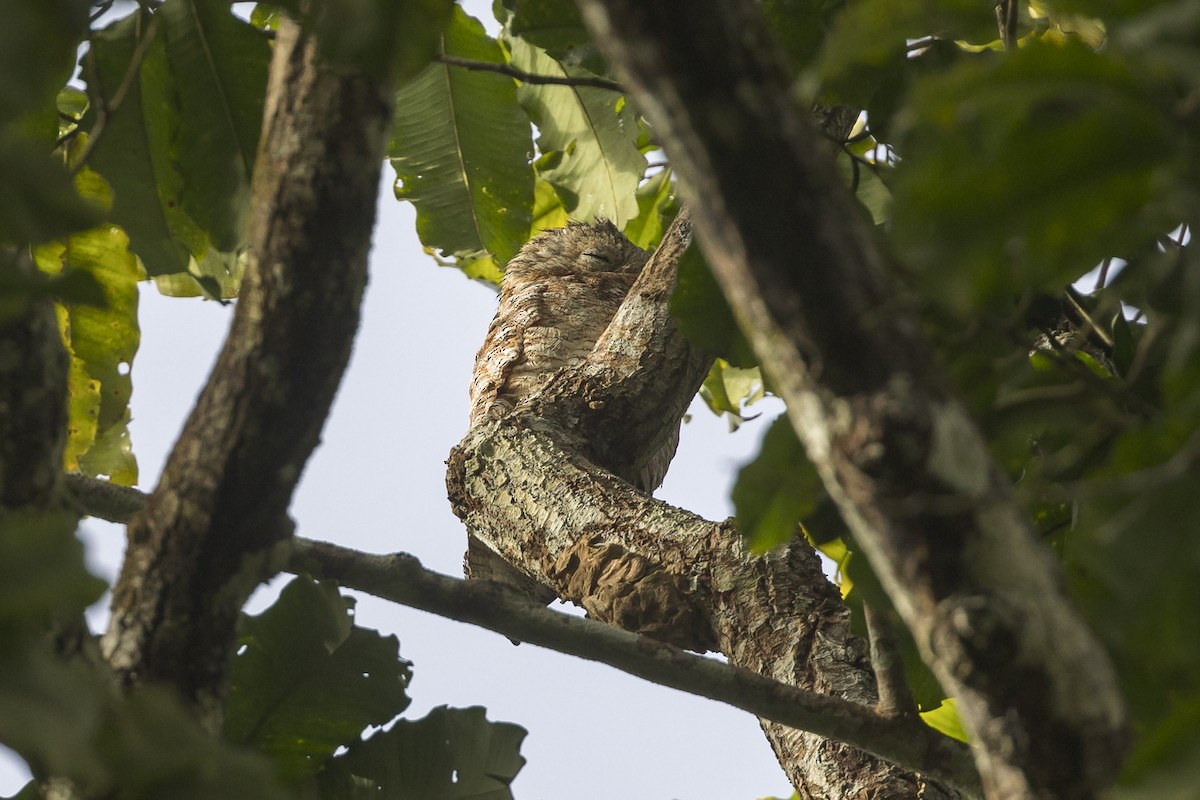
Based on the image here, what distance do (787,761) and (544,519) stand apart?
54 centimetres

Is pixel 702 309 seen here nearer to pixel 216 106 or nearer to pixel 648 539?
pixel 216 106

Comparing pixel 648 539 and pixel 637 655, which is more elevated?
pixel 648 539

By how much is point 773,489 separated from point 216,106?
0.69 metres

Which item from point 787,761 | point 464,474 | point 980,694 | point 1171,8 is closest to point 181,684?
point 980,694

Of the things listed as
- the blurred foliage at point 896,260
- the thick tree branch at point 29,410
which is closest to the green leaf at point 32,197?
the blurred foliage at point 896,260

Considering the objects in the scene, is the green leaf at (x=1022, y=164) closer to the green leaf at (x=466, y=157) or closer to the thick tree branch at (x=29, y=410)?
the thick tree branch at (x=29, y=410)

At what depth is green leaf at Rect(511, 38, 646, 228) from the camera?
6.28 feet

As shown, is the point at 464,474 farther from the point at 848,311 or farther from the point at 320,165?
the point at 848,311

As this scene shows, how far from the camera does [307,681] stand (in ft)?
3.35

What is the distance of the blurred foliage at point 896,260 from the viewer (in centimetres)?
45


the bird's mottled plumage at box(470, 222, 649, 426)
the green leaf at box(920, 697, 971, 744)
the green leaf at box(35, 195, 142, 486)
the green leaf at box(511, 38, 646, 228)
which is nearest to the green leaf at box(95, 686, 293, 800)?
the green leaf at box(920, 697, 971, 744)

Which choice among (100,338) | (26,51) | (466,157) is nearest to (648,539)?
(466,157)

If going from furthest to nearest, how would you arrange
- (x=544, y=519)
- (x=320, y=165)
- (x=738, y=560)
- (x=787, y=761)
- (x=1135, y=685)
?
(x=544, y=519) < (x=738, y=560) < (x=787, y=761) < (x=320, y=165) < (x=1135, y=685)

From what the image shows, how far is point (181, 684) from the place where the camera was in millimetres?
716
